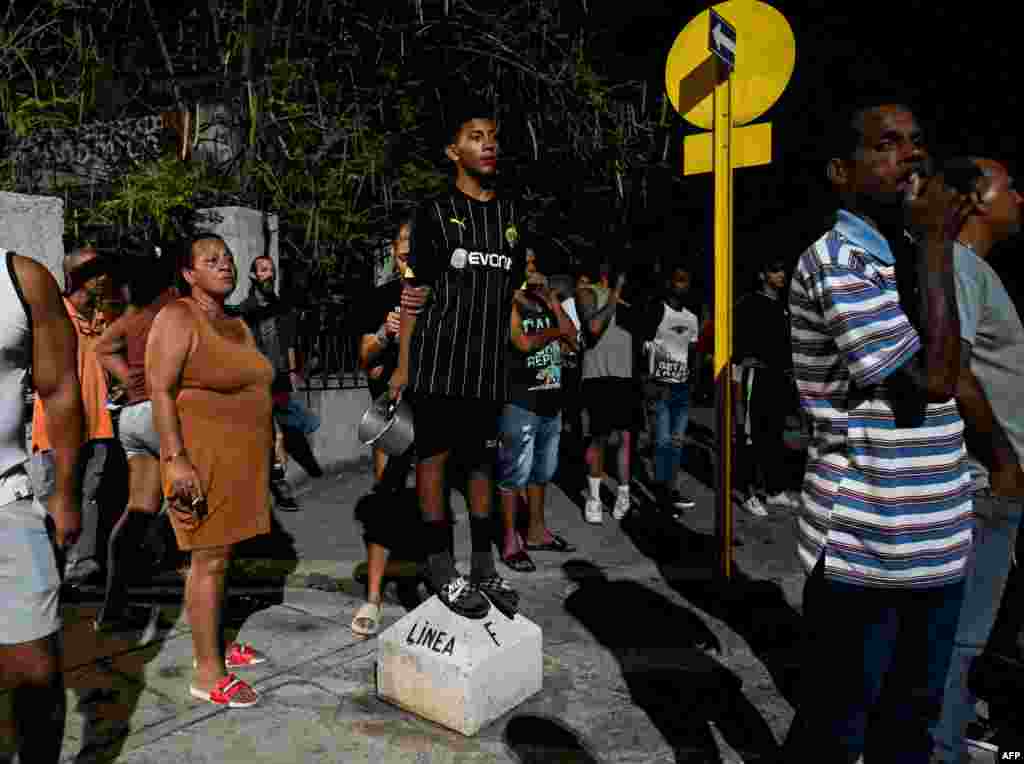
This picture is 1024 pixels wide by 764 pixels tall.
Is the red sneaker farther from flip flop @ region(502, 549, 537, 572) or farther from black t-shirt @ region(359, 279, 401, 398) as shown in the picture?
flip flop @ region(502, 549, 537, 572)

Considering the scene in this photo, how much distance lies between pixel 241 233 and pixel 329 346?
4.94 feet

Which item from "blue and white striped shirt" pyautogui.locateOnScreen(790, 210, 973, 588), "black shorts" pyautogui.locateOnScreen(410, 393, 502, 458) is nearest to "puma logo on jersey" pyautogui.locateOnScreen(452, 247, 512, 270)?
"black shorts" pyautogui.locateOnScreen(410, 393, 502, 458)

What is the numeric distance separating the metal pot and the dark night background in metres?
7.01

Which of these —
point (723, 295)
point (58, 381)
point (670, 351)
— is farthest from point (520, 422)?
point (58, 381)

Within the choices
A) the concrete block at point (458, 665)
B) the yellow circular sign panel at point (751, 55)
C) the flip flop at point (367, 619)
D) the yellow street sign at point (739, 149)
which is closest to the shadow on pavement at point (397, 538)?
the flip flop at point (367, 619)

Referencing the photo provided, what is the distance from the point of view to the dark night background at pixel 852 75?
36.4ft

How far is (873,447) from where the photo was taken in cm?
200

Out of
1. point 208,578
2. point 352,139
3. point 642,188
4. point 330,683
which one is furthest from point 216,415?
point 642,188

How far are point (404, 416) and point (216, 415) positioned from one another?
0.74 metres

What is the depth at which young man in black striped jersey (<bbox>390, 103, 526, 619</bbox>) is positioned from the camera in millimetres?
3402

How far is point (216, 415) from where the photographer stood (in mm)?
3428

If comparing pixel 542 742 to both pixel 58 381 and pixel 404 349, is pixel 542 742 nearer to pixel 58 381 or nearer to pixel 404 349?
pixel 404 349

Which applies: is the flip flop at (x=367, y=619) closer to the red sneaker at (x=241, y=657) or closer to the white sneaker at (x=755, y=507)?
the red sneaker at (x=241, y=657)

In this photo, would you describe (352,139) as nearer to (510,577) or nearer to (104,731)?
(510,577)
